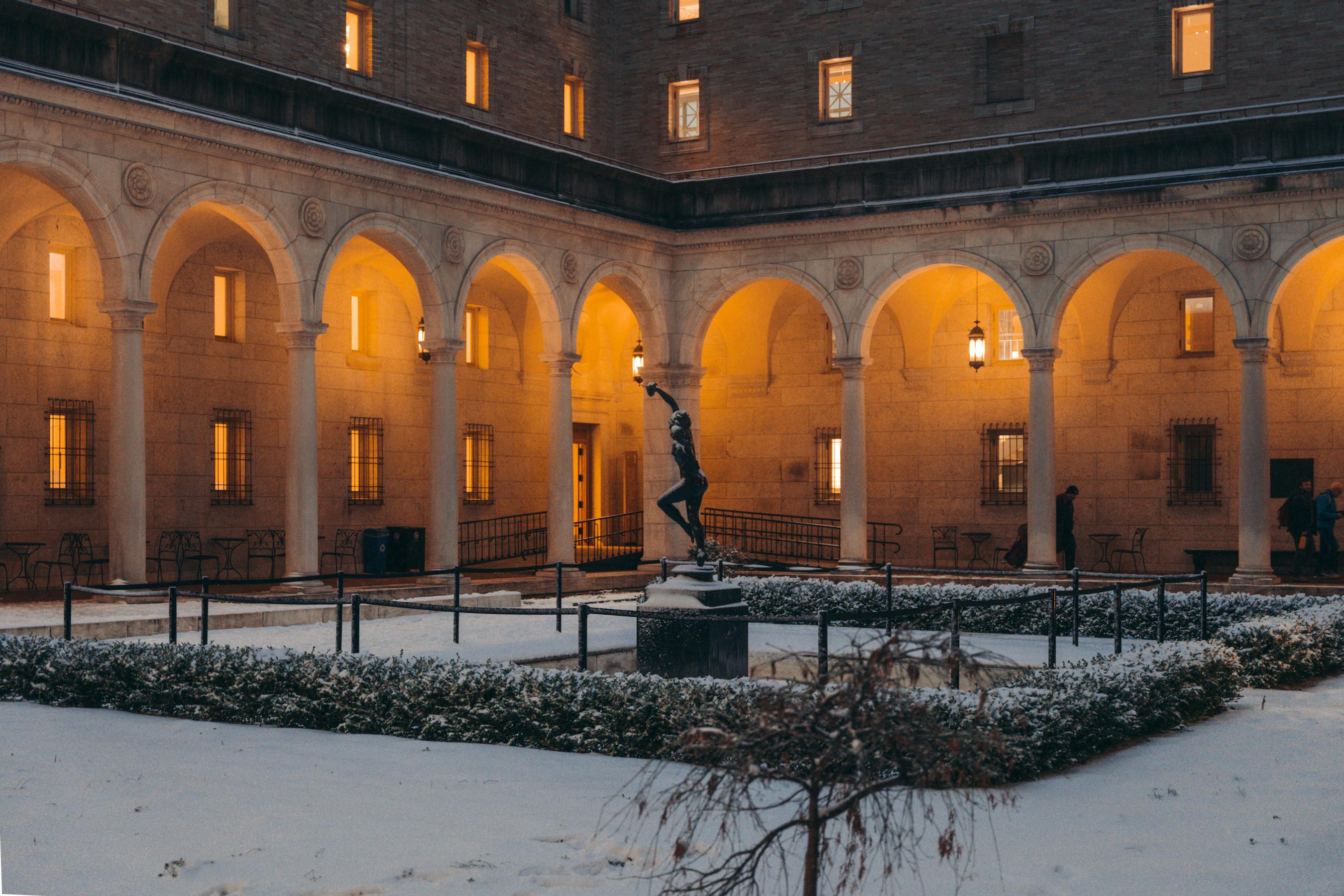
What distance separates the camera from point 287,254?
20094 mm

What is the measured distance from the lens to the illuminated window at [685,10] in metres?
32.3

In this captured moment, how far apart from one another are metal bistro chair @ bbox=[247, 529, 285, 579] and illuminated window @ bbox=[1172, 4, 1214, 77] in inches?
746

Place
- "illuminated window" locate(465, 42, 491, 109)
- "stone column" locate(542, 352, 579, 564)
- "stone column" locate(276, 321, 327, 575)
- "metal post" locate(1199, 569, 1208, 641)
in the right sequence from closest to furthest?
"metal post" locate(1199, 569, 1208, 641) → "stone column" locate(276, 321, 327, 575) → "stone column" locate(542, 352, 579, 564) → "illuminated window" locate(465, 42, 491, 109)

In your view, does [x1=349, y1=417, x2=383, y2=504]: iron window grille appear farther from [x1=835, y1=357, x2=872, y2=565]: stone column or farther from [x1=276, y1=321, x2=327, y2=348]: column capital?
[x1=835, y1=357, x2=872, y2=565]: stone column

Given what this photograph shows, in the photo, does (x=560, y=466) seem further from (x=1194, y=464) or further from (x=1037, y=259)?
(x=1194, y=464)

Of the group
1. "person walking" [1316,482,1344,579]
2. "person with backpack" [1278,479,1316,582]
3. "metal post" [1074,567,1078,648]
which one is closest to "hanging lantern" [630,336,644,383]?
"person with backpack" [1278,479,1316,582]

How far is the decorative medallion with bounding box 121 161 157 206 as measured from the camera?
1805cm

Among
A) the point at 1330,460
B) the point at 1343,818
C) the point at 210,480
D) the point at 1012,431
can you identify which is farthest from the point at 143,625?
the point at 1330,460

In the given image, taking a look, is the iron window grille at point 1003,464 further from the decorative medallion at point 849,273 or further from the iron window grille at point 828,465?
the decorative medallion at point 849,273

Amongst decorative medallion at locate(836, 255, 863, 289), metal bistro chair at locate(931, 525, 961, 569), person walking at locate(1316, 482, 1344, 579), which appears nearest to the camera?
person walking at locate(1316, 482, 1344, 579)

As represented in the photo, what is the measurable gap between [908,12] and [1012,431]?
29.8 feet

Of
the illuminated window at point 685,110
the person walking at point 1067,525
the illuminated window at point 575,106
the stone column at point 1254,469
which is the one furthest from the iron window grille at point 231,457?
the stone column at point 1254,469

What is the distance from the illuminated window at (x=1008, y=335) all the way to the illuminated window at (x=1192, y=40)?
5.58m

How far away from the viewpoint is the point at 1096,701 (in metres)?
10.1
